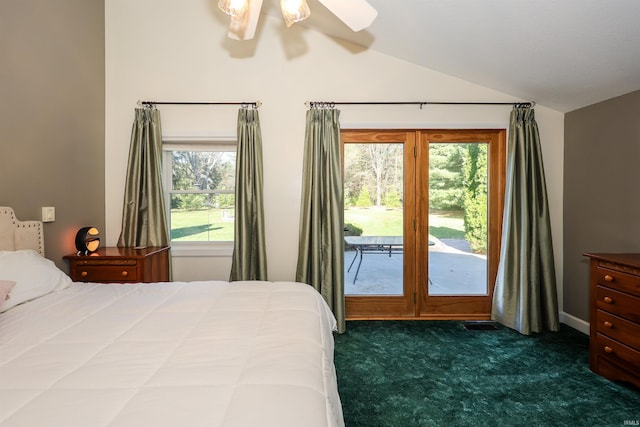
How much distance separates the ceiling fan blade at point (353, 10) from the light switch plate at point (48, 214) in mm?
2533

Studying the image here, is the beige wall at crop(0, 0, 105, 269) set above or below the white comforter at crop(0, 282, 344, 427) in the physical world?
above

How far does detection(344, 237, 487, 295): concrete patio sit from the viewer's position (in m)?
3.35

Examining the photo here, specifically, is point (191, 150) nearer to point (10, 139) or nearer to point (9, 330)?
point (10, 139)

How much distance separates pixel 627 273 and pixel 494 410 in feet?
3.97

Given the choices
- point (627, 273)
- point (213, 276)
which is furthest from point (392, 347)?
point (213, 276)

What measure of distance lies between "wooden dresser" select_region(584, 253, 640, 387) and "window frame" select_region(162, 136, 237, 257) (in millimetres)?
3055

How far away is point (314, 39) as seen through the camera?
3201 mm

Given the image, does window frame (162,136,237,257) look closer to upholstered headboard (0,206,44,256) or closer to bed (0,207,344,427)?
upholstered headboard (0,206,44,256)

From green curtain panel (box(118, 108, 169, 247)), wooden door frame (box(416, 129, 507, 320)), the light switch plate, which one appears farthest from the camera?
wooden door frame (box(416, 129, 507, 320))

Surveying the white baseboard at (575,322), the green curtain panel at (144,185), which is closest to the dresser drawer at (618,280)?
the white baseboard at (575,322)

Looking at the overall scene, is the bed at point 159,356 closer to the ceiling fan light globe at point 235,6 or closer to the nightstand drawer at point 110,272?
the nightstand drawer at point 110,272

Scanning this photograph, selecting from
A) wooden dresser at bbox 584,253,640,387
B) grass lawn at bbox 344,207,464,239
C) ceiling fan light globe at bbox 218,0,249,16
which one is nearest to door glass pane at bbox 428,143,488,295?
grass lawn at bbox 344,207,464,239

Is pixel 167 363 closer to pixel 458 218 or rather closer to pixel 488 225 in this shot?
pixel 458 218

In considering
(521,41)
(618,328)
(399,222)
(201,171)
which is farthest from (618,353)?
(201,171)
